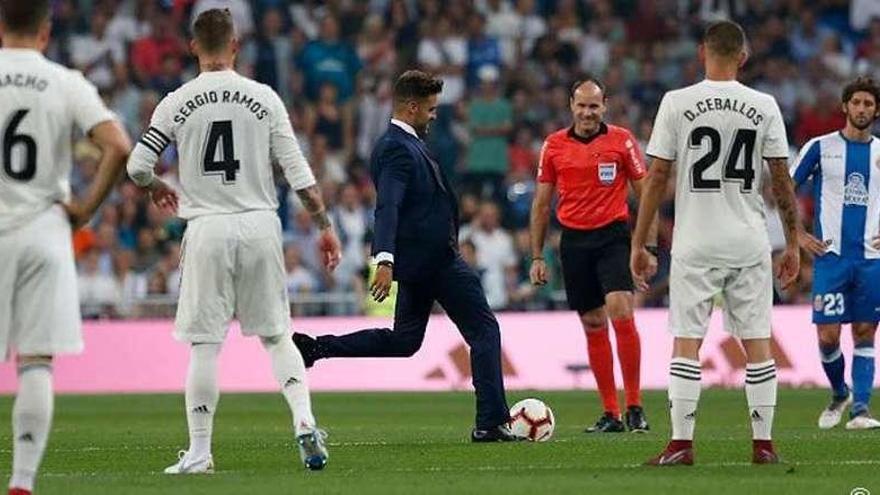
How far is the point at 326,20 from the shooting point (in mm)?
29875

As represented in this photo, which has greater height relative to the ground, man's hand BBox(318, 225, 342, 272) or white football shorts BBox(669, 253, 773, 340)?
man's hand BBox(318, 225, 342, 272)

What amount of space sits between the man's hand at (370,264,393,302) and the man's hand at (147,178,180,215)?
1788 mm

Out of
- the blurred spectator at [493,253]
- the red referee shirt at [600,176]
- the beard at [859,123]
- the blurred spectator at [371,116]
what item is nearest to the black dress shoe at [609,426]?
the red referee shirt at [600,176]

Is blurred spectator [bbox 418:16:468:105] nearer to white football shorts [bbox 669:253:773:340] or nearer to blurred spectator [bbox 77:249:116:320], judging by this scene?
blurred spectator [bbox 77:249:116:320]

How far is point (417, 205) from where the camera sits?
14.6 m

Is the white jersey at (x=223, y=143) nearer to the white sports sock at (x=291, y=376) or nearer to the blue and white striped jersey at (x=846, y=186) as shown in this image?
the white sports sock at (x=291, y=376)

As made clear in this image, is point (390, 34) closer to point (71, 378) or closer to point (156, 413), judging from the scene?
point (71, 378)

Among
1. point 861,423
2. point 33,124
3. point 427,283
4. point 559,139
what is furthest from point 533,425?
point 33,124

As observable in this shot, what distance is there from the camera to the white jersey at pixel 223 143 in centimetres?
1174

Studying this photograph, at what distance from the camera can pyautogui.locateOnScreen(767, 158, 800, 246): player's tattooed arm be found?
12109 millimetres

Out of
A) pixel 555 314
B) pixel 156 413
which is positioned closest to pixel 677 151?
pixel 156 413

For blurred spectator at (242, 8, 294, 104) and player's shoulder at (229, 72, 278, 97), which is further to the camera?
blurred spectator at (242, 8, 294, 104)

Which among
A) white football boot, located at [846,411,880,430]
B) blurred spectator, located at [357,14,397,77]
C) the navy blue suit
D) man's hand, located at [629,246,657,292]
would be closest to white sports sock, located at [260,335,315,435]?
man's hand, located at [629,246,657,292]

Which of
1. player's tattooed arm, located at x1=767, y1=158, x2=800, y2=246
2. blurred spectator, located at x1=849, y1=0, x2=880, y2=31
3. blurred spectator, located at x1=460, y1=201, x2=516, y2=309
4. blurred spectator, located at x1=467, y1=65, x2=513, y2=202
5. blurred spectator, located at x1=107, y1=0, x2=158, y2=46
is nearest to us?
player's tattooed arm, located at x1=767, y1=158, x2=800, y2=246
